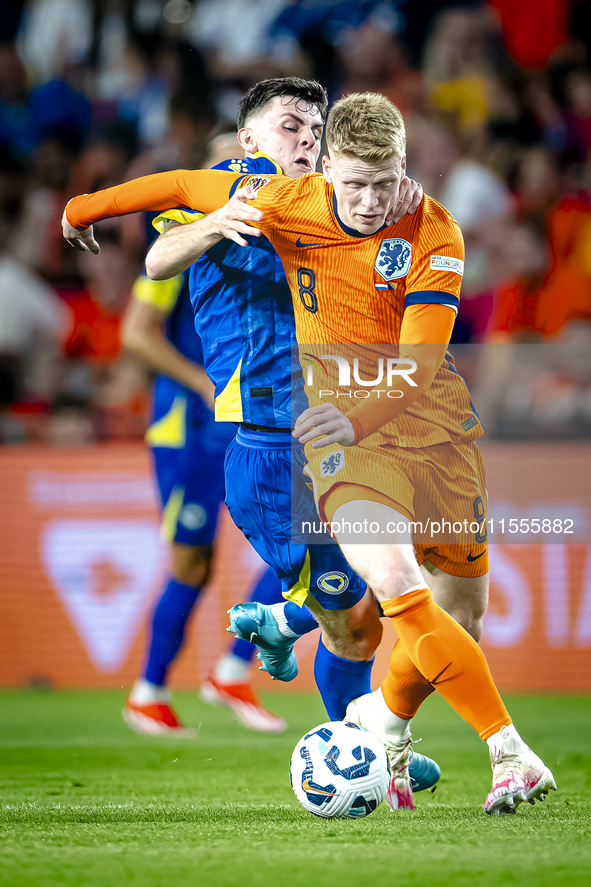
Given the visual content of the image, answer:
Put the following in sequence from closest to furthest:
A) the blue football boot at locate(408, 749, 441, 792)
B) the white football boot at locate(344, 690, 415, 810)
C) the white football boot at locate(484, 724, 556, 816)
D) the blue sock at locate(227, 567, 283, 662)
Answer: the white football boot at locate(484, 724, 556, 816), the white football boot at locate(344, 690, 415, 810), the blue football boot at locate(408, 749, 441, 792), the blue sock at locate(227, 567, 283, 662)

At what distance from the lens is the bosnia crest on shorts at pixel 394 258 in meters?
2.81

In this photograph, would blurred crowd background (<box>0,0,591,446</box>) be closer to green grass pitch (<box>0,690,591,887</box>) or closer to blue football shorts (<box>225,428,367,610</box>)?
blue football shorts (<box>225,428,367,610</box>)

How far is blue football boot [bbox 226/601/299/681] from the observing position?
3.09 m

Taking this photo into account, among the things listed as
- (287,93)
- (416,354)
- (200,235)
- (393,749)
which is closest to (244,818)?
(393,749)

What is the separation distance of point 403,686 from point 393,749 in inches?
7.7

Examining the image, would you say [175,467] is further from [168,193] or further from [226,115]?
[168,193]

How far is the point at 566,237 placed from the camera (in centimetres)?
550

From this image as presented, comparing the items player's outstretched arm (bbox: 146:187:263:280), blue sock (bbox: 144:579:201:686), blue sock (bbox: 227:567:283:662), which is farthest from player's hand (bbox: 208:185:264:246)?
blue sock (bbox: 144:579:201:686)

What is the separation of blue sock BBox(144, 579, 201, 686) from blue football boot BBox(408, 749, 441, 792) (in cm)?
147

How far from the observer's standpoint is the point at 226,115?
3861 millimetres

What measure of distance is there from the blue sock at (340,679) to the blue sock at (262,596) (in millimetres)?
497

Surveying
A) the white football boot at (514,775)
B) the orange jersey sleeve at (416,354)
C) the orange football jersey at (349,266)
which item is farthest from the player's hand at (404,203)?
the white football boot at (514,775)

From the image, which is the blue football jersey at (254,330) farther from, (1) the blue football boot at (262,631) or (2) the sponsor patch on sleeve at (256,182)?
(1) the blue football boot at (262,631)

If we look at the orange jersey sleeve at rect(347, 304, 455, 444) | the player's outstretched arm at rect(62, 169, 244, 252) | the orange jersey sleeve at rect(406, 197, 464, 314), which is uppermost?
the player's outstretched arm at rect(62, 169, 244, 252)
